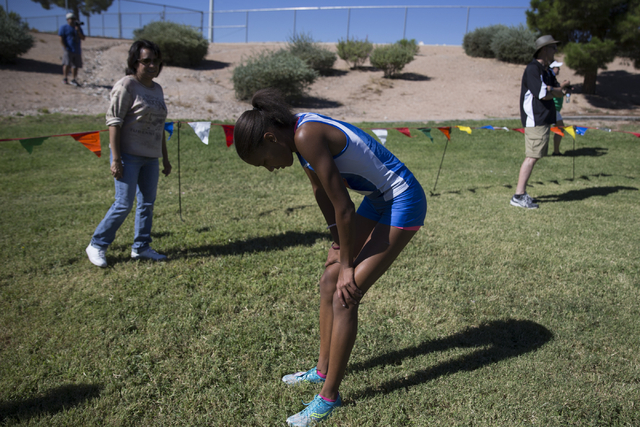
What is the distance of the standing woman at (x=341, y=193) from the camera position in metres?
1.94

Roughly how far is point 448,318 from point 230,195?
13.9 feet

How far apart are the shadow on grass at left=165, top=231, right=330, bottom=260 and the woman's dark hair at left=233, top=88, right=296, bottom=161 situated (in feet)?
8.91

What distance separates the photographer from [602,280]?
13.3 ft

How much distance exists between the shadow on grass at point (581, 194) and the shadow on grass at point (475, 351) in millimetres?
4077

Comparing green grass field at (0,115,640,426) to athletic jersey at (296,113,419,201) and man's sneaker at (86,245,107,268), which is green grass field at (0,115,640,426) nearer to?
man's sneaker at (86,245,107,268)

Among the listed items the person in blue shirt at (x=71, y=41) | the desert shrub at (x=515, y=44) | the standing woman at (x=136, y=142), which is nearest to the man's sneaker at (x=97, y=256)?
the standing woman at (x=136, y=142)

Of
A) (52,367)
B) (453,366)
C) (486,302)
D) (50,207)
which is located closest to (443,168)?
(486,302)

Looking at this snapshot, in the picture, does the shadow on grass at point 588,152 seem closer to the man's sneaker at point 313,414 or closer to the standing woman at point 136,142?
the standing woman at point 136,142

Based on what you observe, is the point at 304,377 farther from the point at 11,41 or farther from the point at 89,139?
the point at 11,41

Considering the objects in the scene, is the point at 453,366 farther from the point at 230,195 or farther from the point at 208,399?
the point at 230,195

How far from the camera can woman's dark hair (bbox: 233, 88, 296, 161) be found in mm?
1960

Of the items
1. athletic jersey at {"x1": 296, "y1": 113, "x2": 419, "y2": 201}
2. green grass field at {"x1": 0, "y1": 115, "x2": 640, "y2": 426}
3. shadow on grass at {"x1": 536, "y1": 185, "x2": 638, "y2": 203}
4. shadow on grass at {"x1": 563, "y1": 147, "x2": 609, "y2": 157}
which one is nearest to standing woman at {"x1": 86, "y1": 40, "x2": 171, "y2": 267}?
green grass field at {"x1": 0, "y1": 115, "x2": 640, "y2": 426}

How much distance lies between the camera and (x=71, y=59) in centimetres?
1516

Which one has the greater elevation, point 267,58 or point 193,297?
point 267,58
